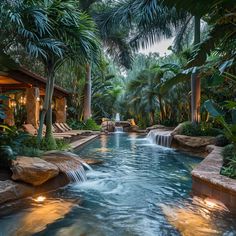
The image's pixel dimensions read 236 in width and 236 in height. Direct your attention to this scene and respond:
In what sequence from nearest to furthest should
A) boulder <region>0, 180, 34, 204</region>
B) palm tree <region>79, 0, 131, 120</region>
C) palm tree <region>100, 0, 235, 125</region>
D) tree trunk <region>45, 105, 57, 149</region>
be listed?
boulder <region>0, 180, 34, 204</region> < tree trunk <region>45, 105, 57, 149</region> < palm tree <region>100, 0, 235, 125</region> < palm tree <region>79, 0, 131, 120</region>

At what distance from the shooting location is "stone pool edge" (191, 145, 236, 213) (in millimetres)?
4258

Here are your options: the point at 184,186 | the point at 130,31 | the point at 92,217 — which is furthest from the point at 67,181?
the point at 130,31

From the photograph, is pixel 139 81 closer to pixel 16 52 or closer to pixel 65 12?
pixel 16 52

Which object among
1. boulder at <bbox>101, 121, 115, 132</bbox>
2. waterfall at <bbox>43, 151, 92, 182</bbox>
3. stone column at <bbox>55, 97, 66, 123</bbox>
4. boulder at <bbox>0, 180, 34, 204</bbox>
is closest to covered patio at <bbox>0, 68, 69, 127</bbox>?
waterfall at <bbox>43, 151, 92, 182</bbox>

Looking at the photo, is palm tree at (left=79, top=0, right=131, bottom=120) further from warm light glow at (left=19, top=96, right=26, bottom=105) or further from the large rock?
the large rock

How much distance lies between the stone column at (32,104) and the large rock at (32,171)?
7886 mm

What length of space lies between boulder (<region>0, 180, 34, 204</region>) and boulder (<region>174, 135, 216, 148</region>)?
739cm

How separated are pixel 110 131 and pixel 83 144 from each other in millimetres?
11476

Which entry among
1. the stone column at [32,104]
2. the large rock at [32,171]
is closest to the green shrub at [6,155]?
the large rock at [32,171]

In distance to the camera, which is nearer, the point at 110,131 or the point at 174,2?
the point at 174,2

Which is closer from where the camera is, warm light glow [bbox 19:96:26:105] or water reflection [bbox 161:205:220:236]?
water reflection [bbox 161:205:220:236]

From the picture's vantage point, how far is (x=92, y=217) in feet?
13.9

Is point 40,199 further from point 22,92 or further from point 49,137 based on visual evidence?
point 22,92

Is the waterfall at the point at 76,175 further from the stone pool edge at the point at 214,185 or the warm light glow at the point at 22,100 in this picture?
the warm light glow at the point at 22,100
